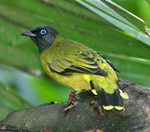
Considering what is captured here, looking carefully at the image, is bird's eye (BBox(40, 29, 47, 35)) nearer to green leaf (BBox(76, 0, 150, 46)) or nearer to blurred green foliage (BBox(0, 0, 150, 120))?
blurred green foliage (BBox(0, 0, 150, 120))

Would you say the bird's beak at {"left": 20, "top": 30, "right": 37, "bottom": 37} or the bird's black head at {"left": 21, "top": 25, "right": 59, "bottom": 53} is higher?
the bird's beak at {"left": 20, "top": 30, "right": 37, "bottom": 37}

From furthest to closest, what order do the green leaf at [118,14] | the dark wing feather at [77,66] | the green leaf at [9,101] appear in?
the green leaf at [9,101], the dark wing feather at [77,66], the green leaf at [118,14]

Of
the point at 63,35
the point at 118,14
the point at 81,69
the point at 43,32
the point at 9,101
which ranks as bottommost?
the point at 9,101

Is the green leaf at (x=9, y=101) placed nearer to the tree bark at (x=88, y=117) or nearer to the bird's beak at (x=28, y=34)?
the bird's beak at (x=28, y=34)

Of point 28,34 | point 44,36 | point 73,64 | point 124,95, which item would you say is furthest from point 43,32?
point 124,95

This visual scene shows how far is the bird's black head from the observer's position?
12.2ft

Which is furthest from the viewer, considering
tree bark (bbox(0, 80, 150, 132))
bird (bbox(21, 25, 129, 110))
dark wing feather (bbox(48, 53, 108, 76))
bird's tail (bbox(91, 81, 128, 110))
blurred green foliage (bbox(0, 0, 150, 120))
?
blurred green foliage (bbox(0, 0, 150, 120))

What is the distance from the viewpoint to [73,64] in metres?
3.09

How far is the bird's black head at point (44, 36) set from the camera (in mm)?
3721

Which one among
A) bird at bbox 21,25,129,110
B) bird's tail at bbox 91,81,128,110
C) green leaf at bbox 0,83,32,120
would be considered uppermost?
bird at bbox 21,25,129,110

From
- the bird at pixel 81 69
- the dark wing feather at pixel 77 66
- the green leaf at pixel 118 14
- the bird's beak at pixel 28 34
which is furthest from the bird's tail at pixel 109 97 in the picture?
the bird's beak at pixel 28 34

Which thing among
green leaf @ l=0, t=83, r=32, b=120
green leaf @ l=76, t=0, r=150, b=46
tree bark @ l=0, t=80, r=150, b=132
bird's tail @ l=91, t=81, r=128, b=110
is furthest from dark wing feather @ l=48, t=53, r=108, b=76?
green leaf @ l=0, t=83, r=32, b=120

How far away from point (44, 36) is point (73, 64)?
0.93m

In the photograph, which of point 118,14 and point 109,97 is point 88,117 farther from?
point 118,14
